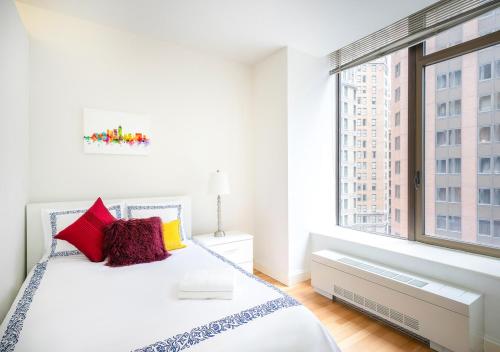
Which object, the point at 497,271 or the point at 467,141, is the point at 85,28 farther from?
the point at 497,271

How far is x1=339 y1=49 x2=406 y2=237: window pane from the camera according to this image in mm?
2764

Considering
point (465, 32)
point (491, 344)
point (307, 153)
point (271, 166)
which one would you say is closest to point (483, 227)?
point (491, 344)

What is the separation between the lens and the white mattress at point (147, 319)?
1130 millimetres

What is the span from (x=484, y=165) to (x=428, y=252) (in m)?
0.85

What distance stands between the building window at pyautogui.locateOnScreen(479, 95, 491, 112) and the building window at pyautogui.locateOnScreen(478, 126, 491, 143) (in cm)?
15

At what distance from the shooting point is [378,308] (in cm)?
226

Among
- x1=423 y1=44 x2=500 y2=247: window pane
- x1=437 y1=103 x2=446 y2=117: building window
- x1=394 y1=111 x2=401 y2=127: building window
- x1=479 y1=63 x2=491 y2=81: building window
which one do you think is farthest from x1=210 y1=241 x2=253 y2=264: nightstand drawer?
x1=479 y1=63 x2=491 y2=81: building window

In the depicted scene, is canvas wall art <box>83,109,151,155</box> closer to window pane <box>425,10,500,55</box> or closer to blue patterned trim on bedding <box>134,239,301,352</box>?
blue patterned trim on bedding <box>134,239,301,352</box>

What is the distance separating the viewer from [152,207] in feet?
8.64

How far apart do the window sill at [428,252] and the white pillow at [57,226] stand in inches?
99.5

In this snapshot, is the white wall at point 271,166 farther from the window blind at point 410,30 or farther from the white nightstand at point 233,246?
the window blind at point 410,30

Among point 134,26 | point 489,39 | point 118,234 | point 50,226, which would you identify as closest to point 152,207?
point 118,234

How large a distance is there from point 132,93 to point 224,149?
1.23 metres

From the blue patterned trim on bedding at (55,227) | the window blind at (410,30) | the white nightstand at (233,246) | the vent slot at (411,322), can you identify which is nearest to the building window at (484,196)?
the vent slot at (411,322)
